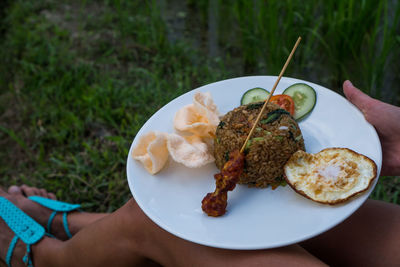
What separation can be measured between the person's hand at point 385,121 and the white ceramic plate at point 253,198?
4cm

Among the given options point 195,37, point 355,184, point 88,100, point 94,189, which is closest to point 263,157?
point 355,184

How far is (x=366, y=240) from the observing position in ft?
5.30

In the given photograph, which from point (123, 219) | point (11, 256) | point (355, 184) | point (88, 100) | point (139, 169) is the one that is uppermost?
point (355, 184)

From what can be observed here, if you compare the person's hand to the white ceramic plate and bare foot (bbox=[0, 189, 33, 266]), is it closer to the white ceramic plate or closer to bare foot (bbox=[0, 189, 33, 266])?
the white ceramic plate

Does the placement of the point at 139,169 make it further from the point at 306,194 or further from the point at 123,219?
the point at 306,194

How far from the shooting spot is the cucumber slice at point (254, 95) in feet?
6.61

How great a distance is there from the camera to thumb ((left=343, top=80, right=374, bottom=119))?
1.77m

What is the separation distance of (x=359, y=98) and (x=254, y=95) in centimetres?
53

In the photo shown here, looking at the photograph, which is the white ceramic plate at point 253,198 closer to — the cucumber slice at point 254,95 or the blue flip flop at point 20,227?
the cucumber slice at point 254,95

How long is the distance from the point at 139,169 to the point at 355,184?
927mm

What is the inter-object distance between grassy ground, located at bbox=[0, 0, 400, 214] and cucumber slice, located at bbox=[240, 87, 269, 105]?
100 cm

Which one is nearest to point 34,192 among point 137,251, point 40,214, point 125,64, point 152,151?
point 40,214

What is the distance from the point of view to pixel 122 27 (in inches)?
152

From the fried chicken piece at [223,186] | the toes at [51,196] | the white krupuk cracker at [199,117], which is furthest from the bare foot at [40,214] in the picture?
the fried chicken piece at [223,186]
